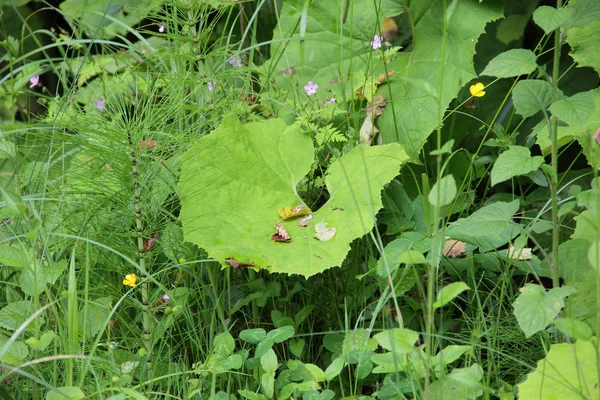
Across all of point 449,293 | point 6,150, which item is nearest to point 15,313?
point 6,150

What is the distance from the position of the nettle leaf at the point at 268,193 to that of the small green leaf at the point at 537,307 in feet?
1.31

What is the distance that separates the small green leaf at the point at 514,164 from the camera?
4.41 ft

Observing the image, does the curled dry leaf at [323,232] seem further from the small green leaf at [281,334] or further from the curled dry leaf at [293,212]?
the small green leaf at [281,334]

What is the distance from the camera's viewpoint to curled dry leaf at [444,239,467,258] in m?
1.88

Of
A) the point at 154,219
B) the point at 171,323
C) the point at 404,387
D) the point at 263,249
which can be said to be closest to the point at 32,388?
the point at 171,323

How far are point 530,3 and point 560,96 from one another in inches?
40.7

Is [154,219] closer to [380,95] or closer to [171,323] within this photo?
[171,323]

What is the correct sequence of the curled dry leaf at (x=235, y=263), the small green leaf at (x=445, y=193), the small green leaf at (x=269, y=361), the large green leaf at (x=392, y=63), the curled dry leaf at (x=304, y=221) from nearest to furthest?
the small green leaf at (x=445, y=193)
the small green leaf at (x=269, y=361)
the curled dry leaf at (x=235, y=263)
the curled dry leaf at (x=304, y=221)
the large green leaf at (x=392, y=63)

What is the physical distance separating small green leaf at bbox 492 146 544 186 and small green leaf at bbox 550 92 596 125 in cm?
9

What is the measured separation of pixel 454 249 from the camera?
190 centimetres

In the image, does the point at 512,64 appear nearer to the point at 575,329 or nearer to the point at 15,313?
the point at 575,329

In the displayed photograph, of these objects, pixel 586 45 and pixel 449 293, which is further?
pixel 586 45

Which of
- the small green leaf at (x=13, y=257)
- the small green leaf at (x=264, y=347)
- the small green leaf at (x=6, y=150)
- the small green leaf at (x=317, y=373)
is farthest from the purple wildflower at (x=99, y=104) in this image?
the small green leaf at (x=317, y=373)

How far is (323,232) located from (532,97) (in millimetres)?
573
